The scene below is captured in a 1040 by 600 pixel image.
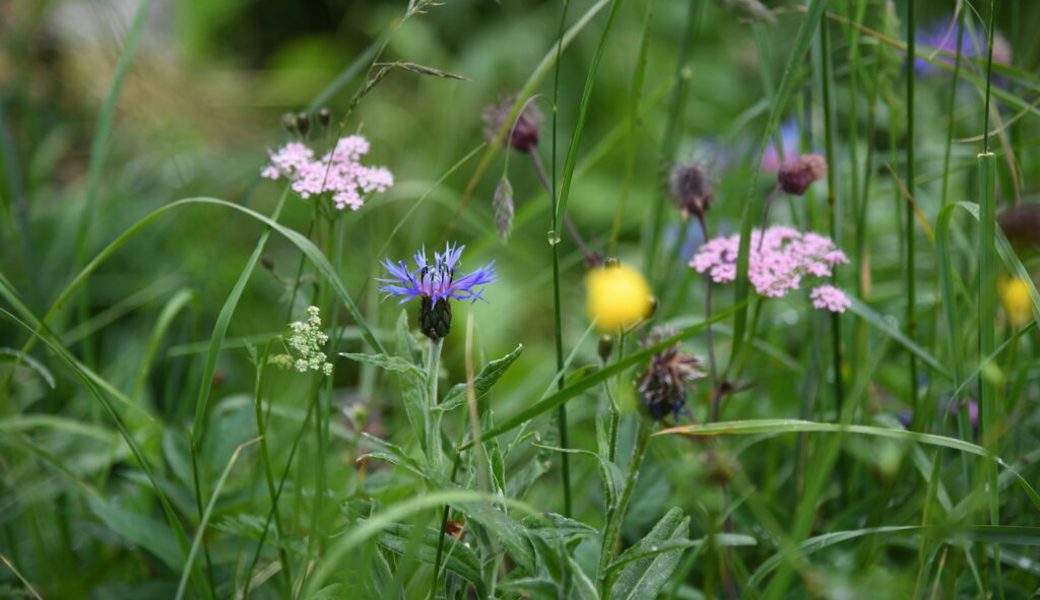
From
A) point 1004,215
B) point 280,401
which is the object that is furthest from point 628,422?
point 280,401

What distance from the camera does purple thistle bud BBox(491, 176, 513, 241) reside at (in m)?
0.92

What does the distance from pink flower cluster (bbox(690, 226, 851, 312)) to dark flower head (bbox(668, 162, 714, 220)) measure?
56 millimetres

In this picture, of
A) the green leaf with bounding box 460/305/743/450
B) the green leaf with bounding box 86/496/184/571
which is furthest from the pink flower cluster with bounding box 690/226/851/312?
the green leaf with bounding box 86/496/184/571

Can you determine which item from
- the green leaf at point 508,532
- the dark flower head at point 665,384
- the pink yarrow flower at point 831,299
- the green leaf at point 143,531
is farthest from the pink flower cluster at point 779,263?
the green leaf at point 143,531

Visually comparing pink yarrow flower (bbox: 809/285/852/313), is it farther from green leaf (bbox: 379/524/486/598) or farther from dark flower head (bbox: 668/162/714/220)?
green leaf (bbox: 379/524/486/598)

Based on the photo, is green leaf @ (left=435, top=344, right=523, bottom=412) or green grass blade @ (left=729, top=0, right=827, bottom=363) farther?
green grass blade @ (left=729, top=0, right=827, bottom=363)

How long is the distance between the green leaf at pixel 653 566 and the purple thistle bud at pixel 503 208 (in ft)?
0.98

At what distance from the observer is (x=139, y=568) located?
1.24 metres

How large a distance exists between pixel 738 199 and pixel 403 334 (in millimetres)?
1398

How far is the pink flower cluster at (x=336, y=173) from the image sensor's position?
944 mm

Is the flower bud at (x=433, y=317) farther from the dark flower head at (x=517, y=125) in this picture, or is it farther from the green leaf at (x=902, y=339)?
the green leaf at (x=902, y=339)

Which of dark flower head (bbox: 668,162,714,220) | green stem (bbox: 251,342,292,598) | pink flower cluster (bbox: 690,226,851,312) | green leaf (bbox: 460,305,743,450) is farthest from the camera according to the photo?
dark flower head (bbox: 668,162,714,220)

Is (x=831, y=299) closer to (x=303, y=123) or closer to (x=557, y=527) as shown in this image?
(x=557, y=527)

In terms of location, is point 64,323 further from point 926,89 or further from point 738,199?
point 926,89
